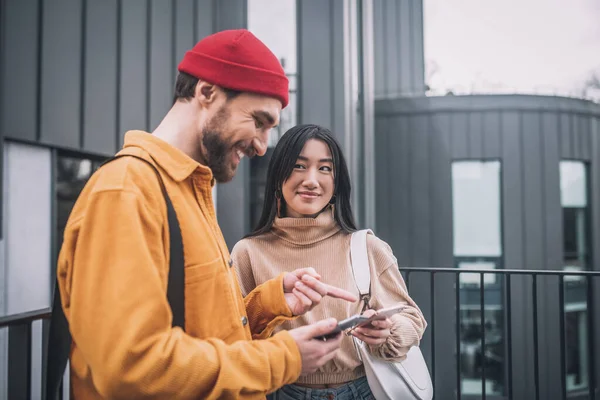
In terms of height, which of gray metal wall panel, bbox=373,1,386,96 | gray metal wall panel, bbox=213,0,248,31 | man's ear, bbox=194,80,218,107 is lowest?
man's ear, bbox=194,80,218,107

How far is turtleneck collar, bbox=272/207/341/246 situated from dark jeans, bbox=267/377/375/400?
0.60 m

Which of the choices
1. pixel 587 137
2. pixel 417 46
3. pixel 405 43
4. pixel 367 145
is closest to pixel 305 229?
pixel 367 145

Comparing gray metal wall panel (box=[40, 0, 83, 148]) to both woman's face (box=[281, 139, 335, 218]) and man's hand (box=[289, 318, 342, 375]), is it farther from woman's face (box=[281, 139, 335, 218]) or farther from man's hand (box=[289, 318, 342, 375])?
man's hand (box=[289, 318, 342, 375])

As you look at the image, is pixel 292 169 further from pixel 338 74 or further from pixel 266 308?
pixel 338 74

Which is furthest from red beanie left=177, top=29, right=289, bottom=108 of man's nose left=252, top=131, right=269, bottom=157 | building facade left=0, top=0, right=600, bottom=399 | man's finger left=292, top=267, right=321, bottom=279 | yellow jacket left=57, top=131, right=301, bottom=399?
building facade left=0, top=0, right=600, bottom=399

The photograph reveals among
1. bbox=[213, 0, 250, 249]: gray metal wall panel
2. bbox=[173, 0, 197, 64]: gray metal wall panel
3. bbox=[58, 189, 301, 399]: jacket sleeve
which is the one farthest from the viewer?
bbox=[213, 0, 250, 249]: gray metal wall panel

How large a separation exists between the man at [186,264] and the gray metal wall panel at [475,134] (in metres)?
8.86

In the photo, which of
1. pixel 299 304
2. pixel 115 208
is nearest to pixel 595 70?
pixel 299 304

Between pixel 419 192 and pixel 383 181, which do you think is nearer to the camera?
pixel 419 192

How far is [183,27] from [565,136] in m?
8.52

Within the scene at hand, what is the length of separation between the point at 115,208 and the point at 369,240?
4.10ft

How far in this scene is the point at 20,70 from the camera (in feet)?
10.7

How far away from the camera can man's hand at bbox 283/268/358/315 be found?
1452mm

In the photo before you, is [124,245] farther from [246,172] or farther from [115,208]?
[246,172]
